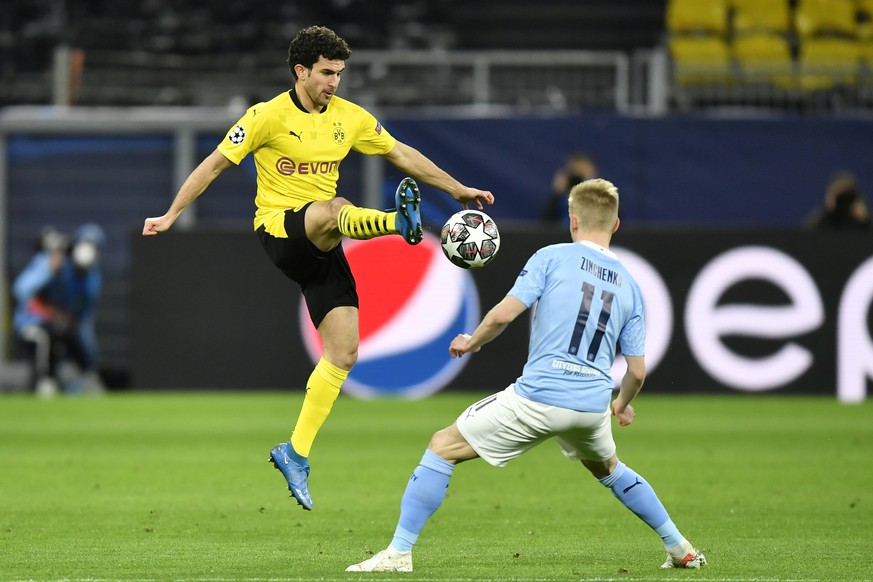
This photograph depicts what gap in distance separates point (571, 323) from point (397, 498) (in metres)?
3.50

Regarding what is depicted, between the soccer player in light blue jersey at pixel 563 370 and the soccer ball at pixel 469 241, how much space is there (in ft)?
2.83

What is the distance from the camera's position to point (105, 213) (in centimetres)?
1950

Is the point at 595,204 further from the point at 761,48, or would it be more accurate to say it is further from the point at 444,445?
the point at 761,48

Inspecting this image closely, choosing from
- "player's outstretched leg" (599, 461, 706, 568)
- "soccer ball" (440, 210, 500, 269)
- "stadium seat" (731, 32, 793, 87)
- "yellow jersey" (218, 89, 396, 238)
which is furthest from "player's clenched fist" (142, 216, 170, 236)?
"stadium seat" (731, 32, 793, 87)

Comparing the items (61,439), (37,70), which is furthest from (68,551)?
(37,70)

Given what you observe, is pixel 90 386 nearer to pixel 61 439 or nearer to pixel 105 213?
pixel 105 213

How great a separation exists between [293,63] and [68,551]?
2.79 meters

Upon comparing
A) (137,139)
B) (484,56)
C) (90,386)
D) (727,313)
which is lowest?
(90,386)

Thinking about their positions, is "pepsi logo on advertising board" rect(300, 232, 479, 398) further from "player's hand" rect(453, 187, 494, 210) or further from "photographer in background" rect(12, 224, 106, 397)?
"player's hand" rect(453, 187, 494, 210)

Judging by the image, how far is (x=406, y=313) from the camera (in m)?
16.2

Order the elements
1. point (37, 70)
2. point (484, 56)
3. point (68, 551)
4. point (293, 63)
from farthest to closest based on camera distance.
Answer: point (37, 70)
point (484, 56)
point (293, 63)
point (68, 551)

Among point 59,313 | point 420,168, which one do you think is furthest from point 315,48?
point 59,313

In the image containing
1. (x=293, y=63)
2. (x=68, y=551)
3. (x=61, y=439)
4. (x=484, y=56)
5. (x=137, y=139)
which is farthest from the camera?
(x=137, y=139)

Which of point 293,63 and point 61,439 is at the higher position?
point 293,63
